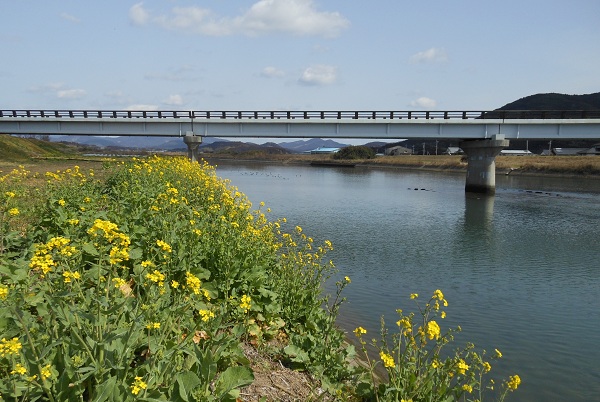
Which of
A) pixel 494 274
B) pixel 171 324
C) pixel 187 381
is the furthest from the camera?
pixel 494 274

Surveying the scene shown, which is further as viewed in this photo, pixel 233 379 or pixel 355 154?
pixel 355 154

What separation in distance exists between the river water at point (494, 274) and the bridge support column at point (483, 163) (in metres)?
11.7

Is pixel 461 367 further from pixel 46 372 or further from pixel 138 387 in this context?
pixel 46 372

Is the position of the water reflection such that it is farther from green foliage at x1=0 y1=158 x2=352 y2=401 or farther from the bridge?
green foliage at x1=0 y1=158 x2=352 y2=401

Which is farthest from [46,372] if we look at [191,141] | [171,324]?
[191,141]

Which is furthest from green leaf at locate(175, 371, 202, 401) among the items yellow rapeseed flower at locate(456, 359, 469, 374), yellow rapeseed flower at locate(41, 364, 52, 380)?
yellow rapeseed flower at locate(456, 359, 469, 374)

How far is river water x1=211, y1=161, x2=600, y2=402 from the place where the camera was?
30.0 feet

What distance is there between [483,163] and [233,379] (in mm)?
48412

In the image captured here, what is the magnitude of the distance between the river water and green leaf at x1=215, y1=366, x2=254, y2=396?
18.4ft

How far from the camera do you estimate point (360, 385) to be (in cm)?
538

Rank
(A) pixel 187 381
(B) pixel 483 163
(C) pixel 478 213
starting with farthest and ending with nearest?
(B) pixel 483 163
(C) pixel 478 213
(A) pixel 187 381

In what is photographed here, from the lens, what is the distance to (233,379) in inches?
155

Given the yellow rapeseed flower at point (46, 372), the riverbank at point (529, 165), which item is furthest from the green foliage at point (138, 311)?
the riverbank at point (529, 165)

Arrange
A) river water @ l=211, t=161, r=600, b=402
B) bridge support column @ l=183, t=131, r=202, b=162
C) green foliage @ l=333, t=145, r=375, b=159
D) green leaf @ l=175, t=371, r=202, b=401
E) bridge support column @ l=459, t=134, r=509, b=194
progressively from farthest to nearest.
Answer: green foliage @ l=333, t=145, r=375, b=159
bridge support column @ l=183, t=131, r=202, b=162
bridge support column @ l=459, t=134, r=509, b=194
river water @ l=211, t=161, r=600, b=402
green leaf @ l=175, t=371, r=202, b=401
